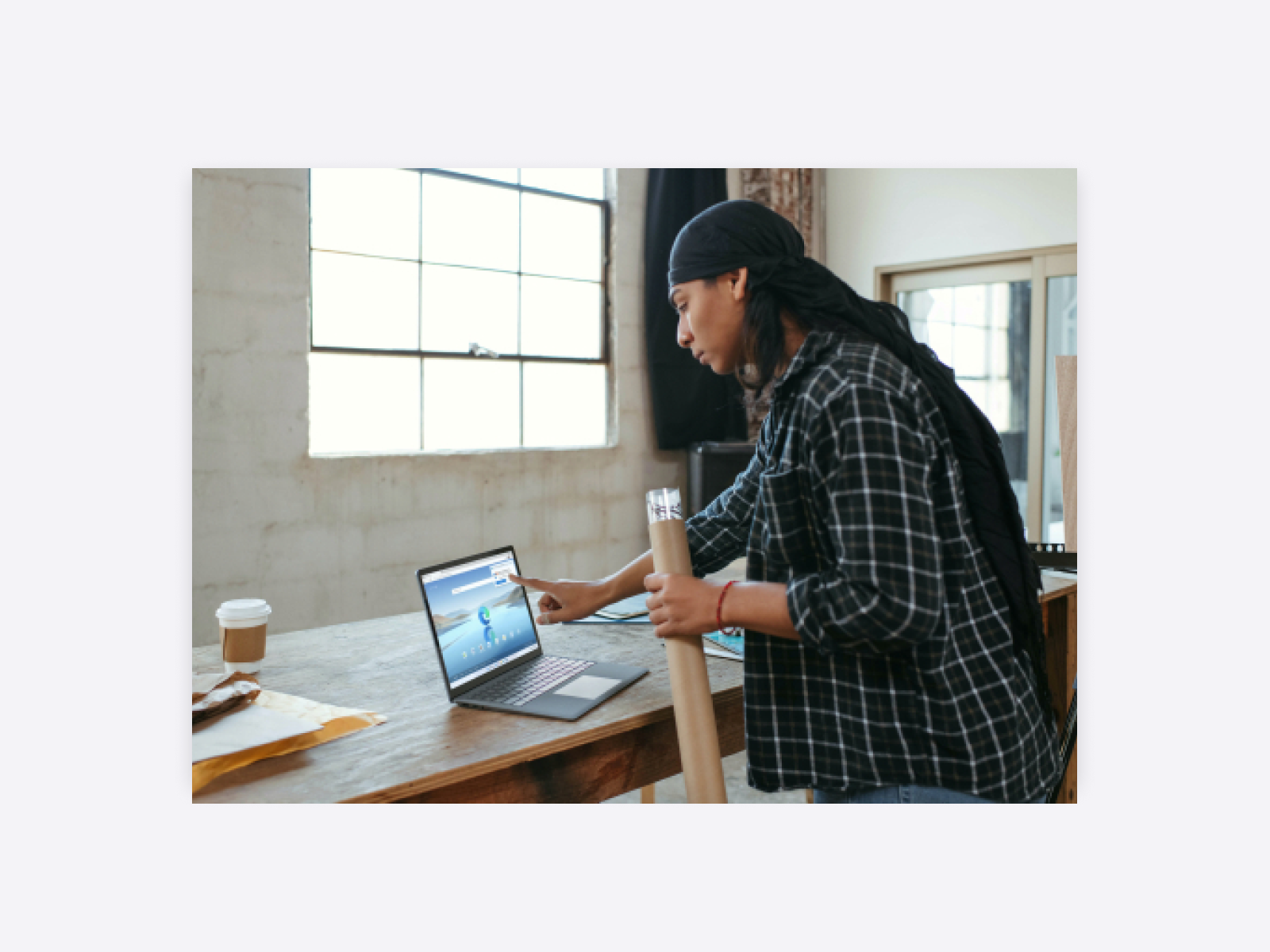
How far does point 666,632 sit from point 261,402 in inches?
88.6

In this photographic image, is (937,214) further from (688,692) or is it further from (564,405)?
(688,692)

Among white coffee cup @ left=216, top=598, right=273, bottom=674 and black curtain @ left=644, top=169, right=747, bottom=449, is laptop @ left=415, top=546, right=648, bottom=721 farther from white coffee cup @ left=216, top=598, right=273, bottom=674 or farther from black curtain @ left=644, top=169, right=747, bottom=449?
black curtain @ left=644, top=169, right=747, bottom=449

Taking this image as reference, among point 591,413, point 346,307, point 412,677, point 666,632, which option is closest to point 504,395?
point 591,413

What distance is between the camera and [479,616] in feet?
4.74

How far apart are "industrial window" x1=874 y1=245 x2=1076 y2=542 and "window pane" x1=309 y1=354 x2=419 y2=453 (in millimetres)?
2324

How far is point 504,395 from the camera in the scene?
3.74 m

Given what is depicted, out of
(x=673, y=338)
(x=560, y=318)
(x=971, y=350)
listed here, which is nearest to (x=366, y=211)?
(x=560, y=318)

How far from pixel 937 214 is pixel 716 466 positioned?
5.07 feet

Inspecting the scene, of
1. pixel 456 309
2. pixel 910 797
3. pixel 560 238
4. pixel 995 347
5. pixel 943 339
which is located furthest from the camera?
pixel 943 339

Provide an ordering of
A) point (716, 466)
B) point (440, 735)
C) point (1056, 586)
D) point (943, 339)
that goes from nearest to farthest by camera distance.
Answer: point (440, 735) < point (1056, 586) < point (716, 466) < point (943, 339)

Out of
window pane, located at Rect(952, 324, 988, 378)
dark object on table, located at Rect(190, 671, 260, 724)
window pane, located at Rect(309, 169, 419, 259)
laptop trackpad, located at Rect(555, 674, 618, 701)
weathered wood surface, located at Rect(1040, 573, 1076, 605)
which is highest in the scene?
window pane, located at Rect(309, 169, 419, 259)

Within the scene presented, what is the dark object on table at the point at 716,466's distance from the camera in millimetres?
3990

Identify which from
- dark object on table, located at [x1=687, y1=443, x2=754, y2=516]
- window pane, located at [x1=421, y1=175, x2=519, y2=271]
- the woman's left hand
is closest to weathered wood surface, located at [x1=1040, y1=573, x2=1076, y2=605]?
the woman's left hand

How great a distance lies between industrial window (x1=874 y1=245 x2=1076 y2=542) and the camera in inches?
160
